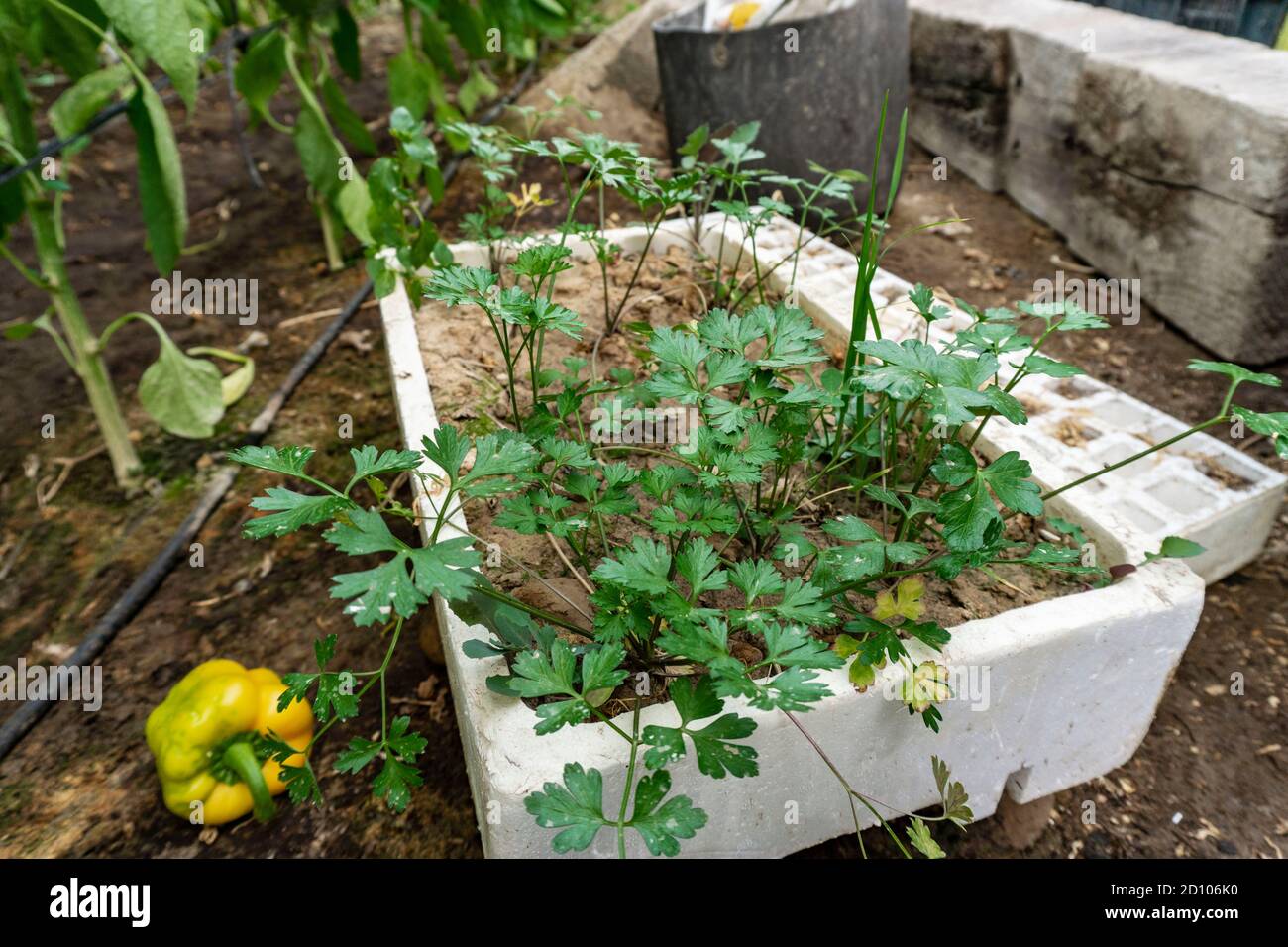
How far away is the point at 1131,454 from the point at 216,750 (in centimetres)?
184

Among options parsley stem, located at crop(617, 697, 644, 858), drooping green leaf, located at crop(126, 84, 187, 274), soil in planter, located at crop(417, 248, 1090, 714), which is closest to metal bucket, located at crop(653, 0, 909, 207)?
soil in planter, located at crop(417, 248, 1090, 714)

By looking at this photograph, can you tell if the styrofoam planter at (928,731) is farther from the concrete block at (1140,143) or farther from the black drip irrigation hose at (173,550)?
the concrete block at (1140,143)

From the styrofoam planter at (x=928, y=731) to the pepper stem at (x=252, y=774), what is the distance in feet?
1.34

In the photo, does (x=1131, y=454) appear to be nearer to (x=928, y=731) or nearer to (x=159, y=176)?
(x=928, y=731)

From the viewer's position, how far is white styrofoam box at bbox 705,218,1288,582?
1799 mm

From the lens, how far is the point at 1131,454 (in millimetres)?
1965

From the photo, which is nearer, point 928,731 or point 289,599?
point 928,731

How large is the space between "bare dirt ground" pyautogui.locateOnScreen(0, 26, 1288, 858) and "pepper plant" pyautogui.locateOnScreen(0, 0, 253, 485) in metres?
0.22

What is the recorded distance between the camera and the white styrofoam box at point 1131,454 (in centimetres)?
180

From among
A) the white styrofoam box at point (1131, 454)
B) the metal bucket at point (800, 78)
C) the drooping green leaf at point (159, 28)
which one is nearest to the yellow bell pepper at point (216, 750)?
the drooping green leaf at point (159, 28)

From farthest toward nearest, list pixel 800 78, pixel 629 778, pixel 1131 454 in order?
pixel 800 78, pixel 1131 454, pixel 629 778

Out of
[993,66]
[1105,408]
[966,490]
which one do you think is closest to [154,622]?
[966,490]

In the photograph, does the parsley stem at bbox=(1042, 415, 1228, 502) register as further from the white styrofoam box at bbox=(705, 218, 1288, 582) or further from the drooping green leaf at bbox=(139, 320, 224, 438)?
the drooping green leaf at bbox=(139, 320, 224, 438)

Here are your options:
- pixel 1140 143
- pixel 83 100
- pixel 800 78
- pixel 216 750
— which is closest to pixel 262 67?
pixel 83 100
